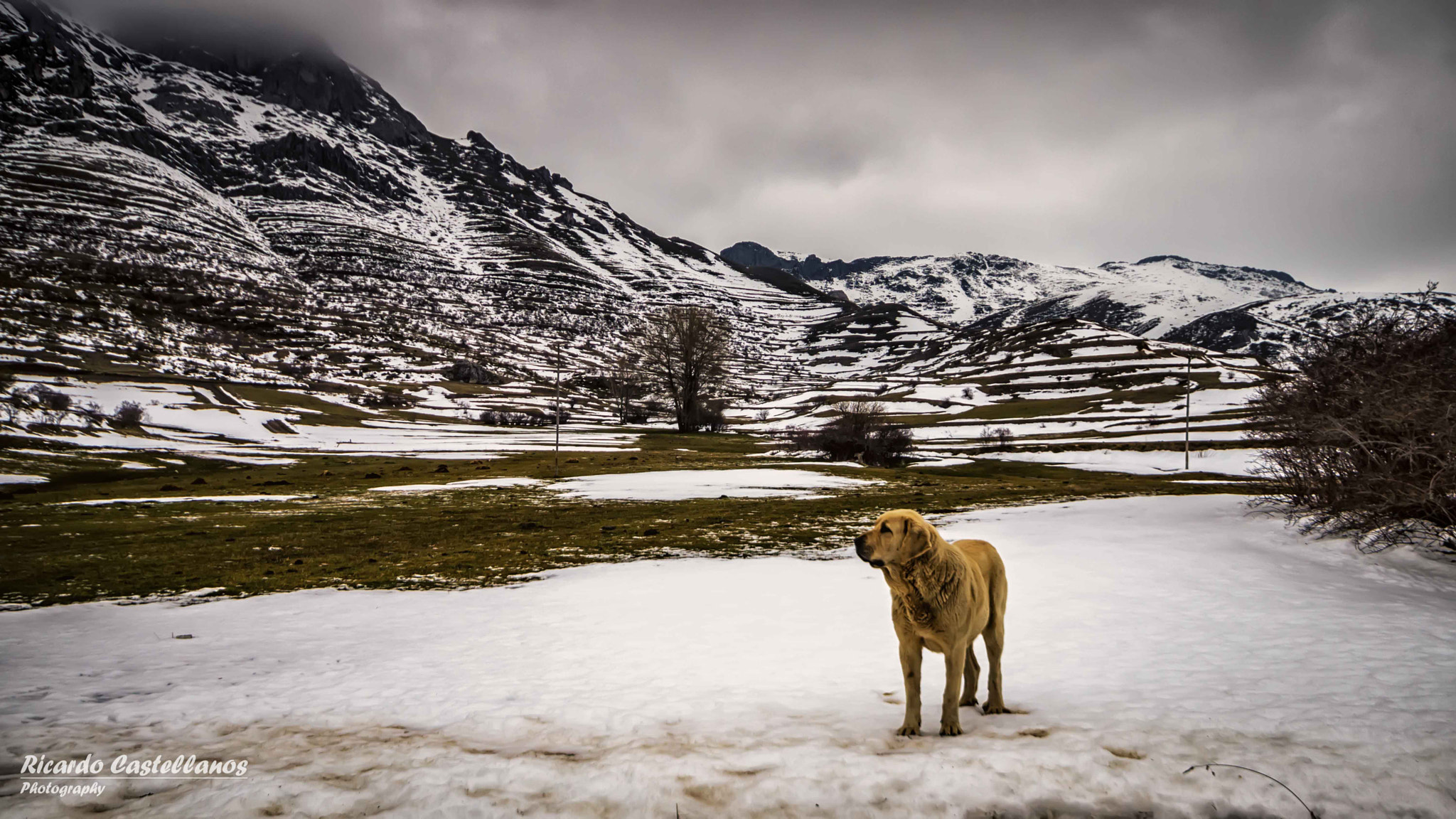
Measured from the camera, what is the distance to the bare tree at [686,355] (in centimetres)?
7325

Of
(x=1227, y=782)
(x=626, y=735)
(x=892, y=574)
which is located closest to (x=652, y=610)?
(x=626, y=735)

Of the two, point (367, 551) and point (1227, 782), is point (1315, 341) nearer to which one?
point (1227, 782)

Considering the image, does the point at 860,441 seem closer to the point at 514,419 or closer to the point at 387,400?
the point at 514,419

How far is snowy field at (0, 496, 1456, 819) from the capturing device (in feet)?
14.4

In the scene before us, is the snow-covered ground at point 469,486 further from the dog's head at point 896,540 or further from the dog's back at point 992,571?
the dog's head at point 896,540

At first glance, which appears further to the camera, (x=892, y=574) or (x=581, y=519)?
(x=581, y=519)

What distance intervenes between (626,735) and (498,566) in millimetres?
Answer: 10798

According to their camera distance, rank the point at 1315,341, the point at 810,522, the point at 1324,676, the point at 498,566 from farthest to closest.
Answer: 1. the point at 810,522
2. the point at 1315,341
3. the point at 498,566
4. the point at 1324,676

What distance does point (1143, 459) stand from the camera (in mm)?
58625

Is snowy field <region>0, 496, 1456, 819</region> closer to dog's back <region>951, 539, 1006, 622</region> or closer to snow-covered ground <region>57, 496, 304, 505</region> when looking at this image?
dog's back <region>951, 539, 1006, 622</region>

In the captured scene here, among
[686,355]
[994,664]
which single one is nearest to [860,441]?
[686,355]

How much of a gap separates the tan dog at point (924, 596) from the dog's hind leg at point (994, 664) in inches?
21.2

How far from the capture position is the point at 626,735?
19.0 feet

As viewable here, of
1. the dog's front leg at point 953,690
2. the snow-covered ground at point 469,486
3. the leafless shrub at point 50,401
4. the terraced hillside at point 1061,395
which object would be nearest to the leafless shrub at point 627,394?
the terraced hillside at point 1061,395
